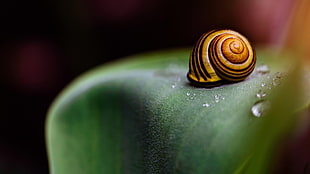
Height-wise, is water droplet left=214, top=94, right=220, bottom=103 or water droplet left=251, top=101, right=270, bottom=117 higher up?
water droplet left=214, top=94, right=220, bottom=103

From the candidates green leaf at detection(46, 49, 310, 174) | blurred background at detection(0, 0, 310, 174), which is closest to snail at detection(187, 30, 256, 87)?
green leaf at detection(46, 49, 310, 174)

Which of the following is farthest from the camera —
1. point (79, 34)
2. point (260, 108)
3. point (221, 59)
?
point (79, 34)

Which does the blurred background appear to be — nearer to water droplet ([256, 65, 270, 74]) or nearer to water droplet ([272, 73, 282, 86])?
→ water droplet ([256, 65, 270, 74])

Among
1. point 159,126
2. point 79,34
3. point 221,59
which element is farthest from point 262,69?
point 79,34

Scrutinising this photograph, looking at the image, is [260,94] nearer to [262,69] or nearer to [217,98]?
[217,98]

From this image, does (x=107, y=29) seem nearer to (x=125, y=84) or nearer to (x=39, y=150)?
(x=39, y=150)

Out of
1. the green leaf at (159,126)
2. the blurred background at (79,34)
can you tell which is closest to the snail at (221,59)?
the green leaf at (159,126)
